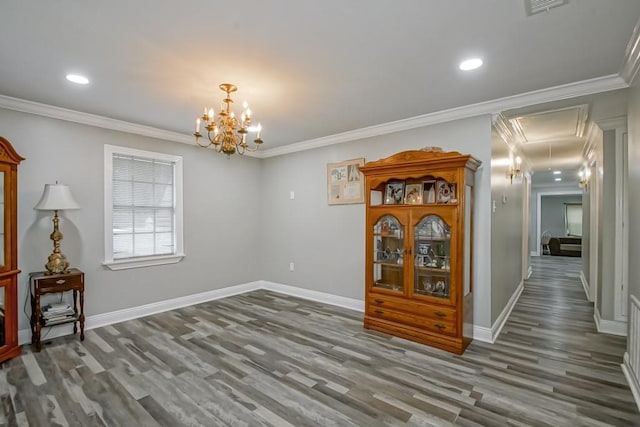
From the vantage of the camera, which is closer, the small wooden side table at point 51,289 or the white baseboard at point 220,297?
the small wooden side table at point 51,289

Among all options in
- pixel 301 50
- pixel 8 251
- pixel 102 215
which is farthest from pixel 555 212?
pixel 8 251

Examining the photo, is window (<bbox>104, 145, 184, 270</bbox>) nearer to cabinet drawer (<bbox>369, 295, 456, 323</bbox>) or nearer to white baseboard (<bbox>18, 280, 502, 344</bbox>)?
white baseboard (<bbox>18, 280, 502, 344</bbox>)

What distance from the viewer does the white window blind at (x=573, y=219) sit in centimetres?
1218

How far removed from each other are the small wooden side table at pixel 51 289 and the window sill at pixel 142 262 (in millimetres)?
424

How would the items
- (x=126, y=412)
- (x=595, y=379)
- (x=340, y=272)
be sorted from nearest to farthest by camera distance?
(x=126, y=412)
(x=595, y=379)
(x=340, y=272)

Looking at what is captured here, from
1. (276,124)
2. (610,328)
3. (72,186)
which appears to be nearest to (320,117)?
(276,124)

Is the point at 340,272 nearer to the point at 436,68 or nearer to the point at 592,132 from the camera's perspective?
the point at 436,68

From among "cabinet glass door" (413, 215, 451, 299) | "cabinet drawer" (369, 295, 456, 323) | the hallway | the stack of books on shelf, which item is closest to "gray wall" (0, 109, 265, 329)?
the stack of books on shelf

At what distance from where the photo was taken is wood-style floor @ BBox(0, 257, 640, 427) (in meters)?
2.09

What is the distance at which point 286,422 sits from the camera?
2.03 meters

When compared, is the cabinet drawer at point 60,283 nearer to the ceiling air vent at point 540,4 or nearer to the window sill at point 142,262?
the window sill at point 142,262

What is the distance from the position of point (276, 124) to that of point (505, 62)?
254 centimetres

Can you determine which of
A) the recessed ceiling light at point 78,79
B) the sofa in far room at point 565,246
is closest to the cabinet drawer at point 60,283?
the recessed ceiling light at point 78,79

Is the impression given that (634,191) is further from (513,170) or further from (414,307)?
(513,170)
